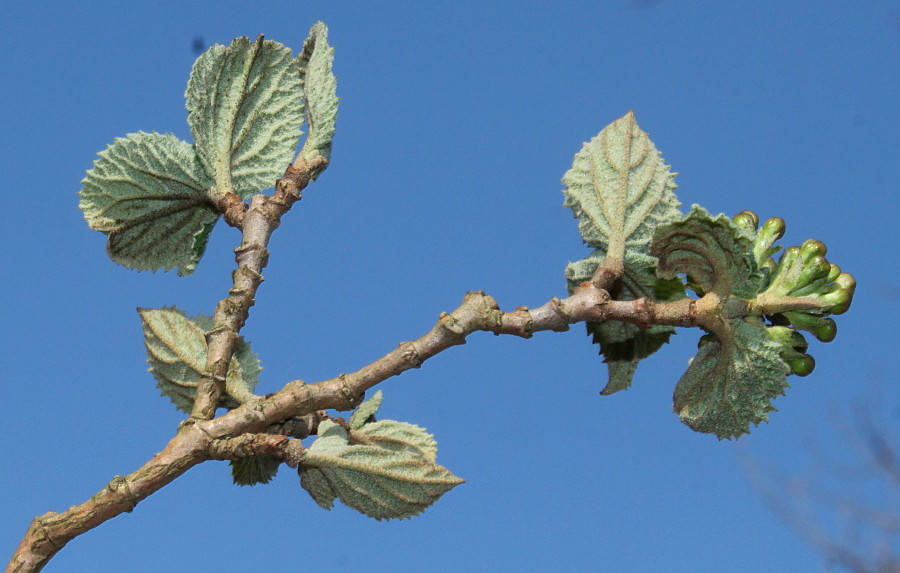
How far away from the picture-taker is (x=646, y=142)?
2.72 m

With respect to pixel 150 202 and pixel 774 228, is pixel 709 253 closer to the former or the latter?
pixel 774 228

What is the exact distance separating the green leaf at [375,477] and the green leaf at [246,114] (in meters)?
0.83

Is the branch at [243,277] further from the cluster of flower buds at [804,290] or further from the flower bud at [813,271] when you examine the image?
the flower bud at [813,271]

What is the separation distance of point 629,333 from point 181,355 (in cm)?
122

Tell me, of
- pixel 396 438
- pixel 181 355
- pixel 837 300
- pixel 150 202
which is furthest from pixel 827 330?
pixel 150 202

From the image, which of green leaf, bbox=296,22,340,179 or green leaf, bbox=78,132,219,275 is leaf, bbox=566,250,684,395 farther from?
green leaf, bbox=78,132,219,275

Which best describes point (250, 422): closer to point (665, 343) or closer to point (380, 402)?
point (380, 402)

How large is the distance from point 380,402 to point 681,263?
2.73ft

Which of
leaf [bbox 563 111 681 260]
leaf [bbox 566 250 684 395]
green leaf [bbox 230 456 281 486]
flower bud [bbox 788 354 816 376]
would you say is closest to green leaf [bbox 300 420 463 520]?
green leaf [bbox 230 456 281 486]

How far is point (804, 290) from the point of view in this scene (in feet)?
8.36

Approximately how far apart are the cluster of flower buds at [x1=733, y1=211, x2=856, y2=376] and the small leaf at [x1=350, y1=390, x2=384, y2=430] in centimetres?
100

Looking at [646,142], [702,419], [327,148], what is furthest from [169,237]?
[702,419]

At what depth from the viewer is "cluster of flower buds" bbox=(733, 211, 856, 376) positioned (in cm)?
253

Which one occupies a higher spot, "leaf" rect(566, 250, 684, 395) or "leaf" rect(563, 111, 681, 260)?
"leaf" rect(563, 111, 681, 260)
